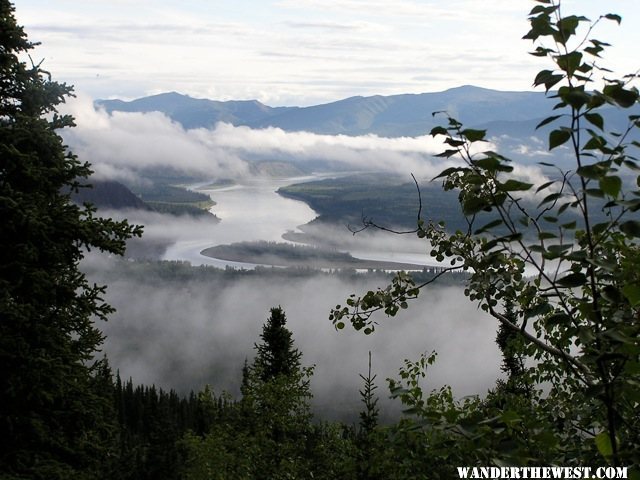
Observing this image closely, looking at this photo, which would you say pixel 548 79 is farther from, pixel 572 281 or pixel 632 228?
pixel 572 281

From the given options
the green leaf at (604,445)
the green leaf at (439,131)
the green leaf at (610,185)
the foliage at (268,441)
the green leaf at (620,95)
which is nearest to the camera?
the green leaf at (610,185)

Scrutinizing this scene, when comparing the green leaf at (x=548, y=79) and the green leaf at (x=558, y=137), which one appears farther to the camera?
the green leaf at (x=548, y=79)

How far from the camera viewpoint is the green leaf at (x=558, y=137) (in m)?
2.42

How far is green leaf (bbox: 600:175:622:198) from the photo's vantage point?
2396 mm

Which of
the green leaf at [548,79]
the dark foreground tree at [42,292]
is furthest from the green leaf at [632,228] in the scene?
the dark foreground tree at [42,292]

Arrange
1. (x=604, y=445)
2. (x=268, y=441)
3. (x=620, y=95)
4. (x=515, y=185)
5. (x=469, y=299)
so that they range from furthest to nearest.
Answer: (x=268, y=441) < (x=469, y=299) < (x=604, y=445) < (x=515, y=185) < (x=620, y=95)

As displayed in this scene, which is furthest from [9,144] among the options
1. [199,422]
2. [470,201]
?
[199,422]

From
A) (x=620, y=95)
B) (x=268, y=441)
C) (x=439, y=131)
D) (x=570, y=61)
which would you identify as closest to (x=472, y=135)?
(x=439, y=131)

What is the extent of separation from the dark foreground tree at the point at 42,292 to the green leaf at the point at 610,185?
30.3ft

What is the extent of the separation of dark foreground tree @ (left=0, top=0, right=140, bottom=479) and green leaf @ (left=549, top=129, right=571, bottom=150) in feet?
29.9

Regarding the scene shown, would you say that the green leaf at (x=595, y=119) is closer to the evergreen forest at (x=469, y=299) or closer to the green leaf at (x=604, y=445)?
the evergreen forest at (x=469, y=299)

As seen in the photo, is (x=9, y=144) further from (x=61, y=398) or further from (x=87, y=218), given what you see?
(x=61, y=398)

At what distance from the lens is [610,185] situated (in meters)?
2.40

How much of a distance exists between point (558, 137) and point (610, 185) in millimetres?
267
